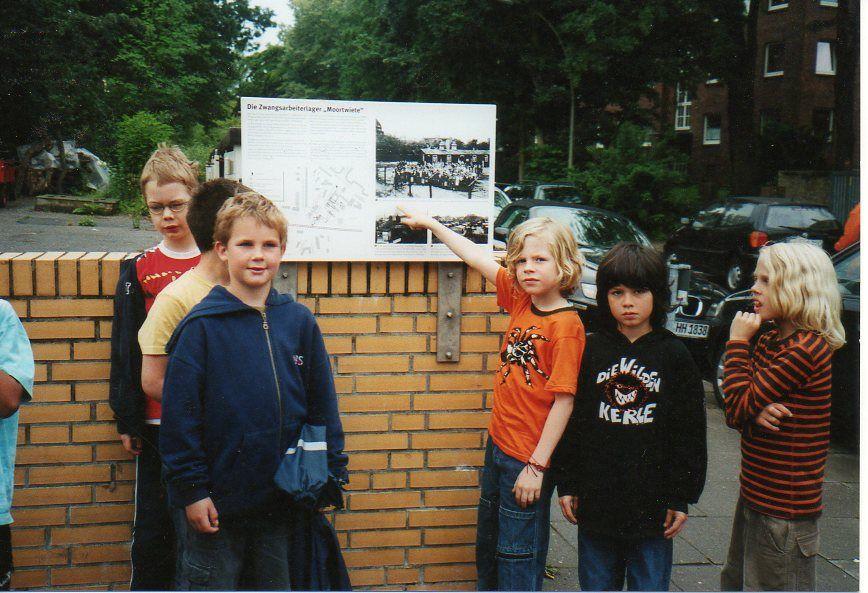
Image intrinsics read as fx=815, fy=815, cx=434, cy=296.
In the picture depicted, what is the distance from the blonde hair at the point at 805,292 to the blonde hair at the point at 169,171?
2.10 meters

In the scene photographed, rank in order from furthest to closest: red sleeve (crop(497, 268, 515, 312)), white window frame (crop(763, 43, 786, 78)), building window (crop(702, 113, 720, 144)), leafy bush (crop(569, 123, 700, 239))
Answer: building window (crop(702, 113, 720, 144)) → white window frame (crop(763, 43, 786, 78)) → leafy bush (crop(569, 123, 700, 239)) → red sleeve (crop(497, 268, 515, 312))

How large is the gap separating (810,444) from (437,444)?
1436mm

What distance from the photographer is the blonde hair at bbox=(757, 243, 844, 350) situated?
9.24 ft

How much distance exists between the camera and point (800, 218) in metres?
13.7

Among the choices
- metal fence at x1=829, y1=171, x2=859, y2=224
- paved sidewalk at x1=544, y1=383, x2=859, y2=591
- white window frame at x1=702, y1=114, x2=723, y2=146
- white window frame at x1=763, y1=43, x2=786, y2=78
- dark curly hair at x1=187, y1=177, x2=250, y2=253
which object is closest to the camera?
dark curly hair at x1=187, y1=177, x2=250, y2=253

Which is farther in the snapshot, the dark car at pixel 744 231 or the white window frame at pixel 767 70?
the white window frame at pixel 767 70

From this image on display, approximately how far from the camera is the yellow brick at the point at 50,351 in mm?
3127

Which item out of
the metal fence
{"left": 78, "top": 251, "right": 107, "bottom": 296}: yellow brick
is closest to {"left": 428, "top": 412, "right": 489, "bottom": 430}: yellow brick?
{"left": 78, "top": 251, "right": 107, "bottom": 296}: yellow brick

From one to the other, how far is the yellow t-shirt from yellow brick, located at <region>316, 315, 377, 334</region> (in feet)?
2.43

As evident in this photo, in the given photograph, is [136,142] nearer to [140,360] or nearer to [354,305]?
[354,305]

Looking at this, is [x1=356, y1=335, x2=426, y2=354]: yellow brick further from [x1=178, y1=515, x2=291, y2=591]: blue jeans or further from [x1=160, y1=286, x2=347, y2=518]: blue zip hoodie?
[x1=178, y1=515, x2=291, y2=591]: blue jeans

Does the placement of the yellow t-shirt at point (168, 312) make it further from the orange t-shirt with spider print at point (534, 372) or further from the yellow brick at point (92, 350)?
the orange t-shirt with spider print at point (534, 372)

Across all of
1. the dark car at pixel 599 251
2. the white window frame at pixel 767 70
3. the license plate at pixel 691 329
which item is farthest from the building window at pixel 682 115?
the license plate at pixel 691 329

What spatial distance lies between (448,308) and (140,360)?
123 cm
